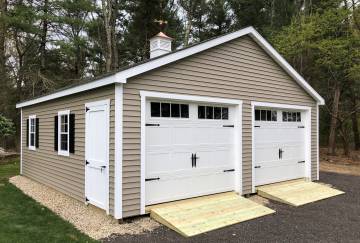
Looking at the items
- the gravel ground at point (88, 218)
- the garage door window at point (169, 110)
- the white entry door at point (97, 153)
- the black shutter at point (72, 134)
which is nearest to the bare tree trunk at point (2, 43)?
the gravel ground at point (88, 218)

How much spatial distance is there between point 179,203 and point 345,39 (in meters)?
13.2

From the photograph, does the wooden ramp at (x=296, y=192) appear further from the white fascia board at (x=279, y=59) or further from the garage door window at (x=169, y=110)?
the garage door window at (x=169, y=110)

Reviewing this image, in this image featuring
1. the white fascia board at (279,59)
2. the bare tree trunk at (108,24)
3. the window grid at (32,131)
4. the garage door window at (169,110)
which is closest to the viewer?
the garage door window at (169,110)

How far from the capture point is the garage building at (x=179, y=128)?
616 cm

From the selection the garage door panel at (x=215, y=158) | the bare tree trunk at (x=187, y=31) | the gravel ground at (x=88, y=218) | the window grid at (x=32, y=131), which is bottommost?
the gravel ground at (x=88, y=218)

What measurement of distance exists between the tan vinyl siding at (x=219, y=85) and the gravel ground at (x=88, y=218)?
1.01 feet

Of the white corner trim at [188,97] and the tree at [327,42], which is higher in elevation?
the tree at [327,42]

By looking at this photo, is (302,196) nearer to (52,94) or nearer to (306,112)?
(306,112)

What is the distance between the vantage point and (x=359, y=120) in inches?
938

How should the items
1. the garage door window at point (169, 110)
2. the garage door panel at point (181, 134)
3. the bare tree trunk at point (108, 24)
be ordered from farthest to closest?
the bare tree trunk at point (108, 24) → the garage door panel at point (181, 134) → the garage door window at point (169, 110)

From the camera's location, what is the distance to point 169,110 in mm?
6887

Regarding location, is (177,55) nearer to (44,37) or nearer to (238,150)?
(238,150)

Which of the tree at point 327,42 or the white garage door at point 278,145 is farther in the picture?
the tree at point 327,42

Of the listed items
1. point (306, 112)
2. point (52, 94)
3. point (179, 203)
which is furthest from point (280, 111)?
point (52, 94)
